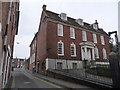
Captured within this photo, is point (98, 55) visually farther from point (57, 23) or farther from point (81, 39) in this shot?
point (57, 23)

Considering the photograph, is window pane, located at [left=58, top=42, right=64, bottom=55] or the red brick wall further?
window pane, located at [left=58, top=42, right=64, bottom=55]

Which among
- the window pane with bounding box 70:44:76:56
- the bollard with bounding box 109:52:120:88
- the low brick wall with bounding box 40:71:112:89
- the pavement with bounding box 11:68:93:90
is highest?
the window pane with bounding box 70:44:76:56

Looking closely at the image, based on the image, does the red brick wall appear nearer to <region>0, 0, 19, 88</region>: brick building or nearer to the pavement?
the pavement

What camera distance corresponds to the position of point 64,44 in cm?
1881

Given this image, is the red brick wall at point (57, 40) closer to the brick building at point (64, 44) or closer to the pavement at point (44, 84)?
the brick building at point (64, 44)

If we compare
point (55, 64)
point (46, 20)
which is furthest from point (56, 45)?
point (46, 20)

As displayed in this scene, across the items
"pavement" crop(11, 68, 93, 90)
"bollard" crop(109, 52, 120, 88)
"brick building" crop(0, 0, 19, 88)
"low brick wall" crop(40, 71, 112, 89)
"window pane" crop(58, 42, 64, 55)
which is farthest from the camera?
"window pane" crop(58, 42, 64, 55)

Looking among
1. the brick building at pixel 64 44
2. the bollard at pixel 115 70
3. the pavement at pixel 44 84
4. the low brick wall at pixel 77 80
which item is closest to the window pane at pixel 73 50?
the brick building at pixel 64 44

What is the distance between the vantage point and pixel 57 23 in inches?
749

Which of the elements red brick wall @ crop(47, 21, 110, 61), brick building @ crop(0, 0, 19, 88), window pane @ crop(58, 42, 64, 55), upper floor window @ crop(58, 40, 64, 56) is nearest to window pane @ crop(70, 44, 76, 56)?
red brick wall @ crop(47, 21, 110, 61)

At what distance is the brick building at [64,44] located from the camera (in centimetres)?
1725

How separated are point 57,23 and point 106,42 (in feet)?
47.0

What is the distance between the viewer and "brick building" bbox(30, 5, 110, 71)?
56.6 feet

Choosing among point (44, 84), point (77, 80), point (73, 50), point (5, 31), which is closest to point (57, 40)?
point (73, 50)
